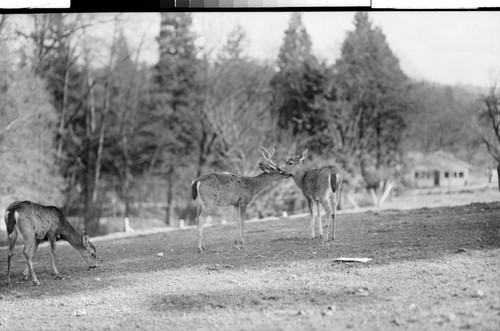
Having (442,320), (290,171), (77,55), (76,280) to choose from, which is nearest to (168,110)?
(77,55)

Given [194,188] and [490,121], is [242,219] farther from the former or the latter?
[490,121]

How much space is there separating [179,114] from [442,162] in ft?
8.79

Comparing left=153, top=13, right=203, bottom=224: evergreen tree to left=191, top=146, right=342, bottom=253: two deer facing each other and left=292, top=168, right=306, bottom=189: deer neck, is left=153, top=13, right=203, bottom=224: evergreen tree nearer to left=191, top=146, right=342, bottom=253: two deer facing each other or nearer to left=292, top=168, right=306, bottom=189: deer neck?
left=191, top=146, right=342, bottom=253: two deer facing each other

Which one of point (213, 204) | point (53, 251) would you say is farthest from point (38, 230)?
point (213, 204)

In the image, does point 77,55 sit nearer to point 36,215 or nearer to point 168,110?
point 168,110

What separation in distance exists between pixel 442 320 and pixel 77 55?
4.29 meters

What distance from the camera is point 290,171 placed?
5.70 m

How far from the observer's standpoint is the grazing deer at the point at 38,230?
5.55 meters

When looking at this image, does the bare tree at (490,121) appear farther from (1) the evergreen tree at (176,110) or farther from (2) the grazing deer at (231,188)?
(1) the evergreen tree at (176,110)

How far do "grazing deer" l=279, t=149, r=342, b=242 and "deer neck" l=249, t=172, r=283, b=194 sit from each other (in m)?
0.14

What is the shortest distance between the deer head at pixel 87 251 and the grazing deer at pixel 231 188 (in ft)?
3.42

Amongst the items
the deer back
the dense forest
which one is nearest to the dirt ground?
the deer back

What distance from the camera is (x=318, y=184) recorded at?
18.2 ft

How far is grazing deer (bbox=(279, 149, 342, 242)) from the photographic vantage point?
17.9ft
